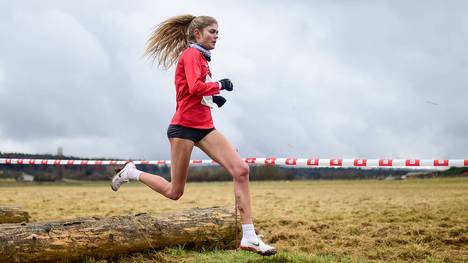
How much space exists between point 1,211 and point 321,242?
5.82 metres

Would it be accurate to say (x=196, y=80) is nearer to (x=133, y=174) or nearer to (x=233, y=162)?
(x=233, y=162)

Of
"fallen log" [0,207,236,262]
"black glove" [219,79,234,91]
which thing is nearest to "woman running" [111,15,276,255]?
"black glove" [219,79,234,91]

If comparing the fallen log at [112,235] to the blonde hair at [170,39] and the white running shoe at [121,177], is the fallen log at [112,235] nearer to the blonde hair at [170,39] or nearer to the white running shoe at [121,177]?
the white running shoe at [121,177]

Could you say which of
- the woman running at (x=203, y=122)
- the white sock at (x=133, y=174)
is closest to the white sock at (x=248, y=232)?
the woman running at (x=203, y=122)

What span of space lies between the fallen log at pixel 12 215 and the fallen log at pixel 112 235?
13.2 ft

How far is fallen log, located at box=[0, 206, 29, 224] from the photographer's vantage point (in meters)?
9.54

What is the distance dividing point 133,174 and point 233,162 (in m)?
1.58

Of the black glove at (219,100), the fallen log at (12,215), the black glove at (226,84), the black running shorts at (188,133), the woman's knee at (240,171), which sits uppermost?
the black glove at (226,84)

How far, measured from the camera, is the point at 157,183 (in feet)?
18.7

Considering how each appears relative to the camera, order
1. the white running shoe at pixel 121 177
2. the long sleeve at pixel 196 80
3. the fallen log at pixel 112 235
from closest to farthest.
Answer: the long sleeve at pixel 196 80 < the fallen log at pixel 112 235 < the white running shoe at pixel 121 177

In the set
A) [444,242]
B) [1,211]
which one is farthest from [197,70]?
[1,211]

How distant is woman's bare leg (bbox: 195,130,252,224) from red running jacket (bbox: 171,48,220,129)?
156 millimetres

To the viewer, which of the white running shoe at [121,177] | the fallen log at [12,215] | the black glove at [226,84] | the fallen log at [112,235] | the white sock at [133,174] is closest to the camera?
the black glove at [226,84]

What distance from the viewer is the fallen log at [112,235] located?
5652 mm
